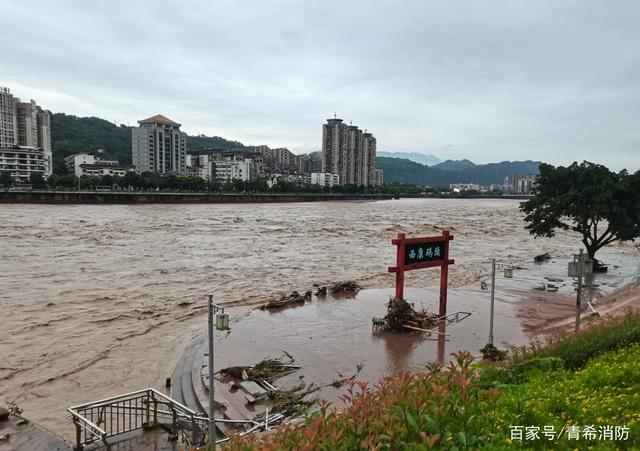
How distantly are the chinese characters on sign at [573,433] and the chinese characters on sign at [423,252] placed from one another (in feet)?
32.1

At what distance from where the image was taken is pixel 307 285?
24.0m

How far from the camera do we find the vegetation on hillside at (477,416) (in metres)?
3.77

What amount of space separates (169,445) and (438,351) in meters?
8.49

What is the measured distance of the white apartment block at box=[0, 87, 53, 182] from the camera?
93000 millimetres

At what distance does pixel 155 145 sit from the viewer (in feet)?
460

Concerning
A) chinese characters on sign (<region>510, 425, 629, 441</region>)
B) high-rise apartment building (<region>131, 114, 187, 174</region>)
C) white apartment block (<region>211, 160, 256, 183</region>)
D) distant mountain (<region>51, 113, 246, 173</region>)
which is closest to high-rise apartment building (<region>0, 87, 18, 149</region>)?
distant mountain (<region>51, 113, 246, 173</region>)

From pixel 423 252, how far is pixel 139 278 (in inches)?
635

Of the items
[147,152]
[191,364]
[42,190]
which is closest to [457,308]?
[191,364]

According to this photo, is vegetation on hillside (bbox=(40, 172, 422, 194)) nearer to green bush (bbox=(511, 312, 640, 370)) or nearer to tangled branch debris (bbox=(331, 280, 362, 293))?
tangled branch debris (bbox=(331, 280, 362, 293))

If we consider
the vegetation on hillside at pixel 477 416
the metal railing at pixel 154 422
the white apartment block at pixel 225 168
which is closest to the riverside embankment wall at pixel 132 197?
the white apartment block at pixel 225 168

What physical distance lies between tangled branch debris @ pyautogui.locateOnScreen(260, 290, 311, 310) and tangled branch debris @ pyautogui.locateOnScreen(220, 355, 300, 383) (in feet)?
20.3

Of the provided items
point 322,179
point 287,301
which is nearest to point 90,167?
point 322,179

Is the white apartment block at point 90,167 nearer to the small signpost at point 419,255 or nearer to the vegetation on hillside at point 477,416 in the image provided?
the small signpost at point 419,255

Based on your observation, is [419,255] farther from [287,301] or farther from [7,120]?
[7,120]
